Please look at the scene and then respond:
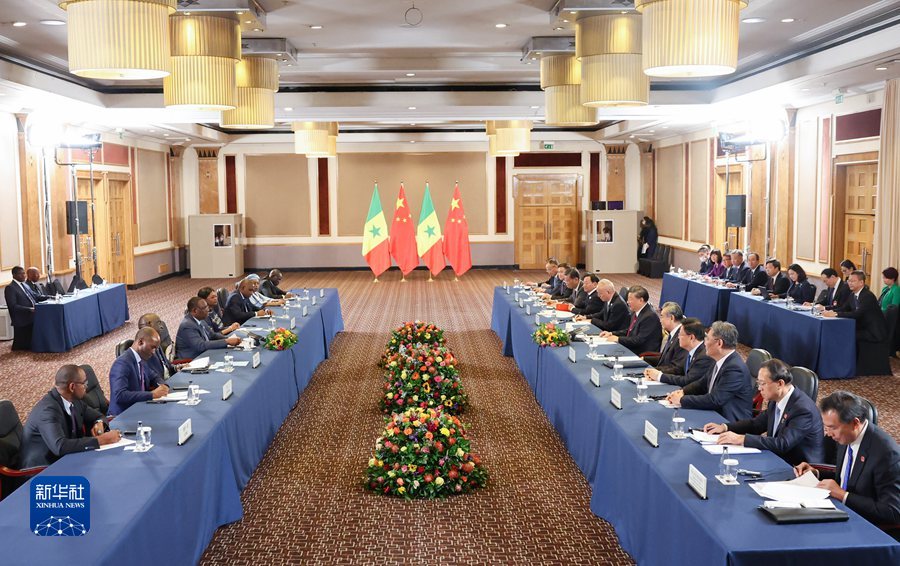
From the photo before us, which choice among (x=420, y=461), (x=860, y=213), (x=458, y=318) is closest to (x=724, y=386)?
(x=420, y=461)

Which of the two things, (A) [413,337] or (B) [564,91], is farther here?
(A) [413,337]

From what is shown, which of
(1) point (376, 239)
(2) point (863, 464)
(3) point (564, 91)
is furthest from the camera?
(1) point (376, 239)

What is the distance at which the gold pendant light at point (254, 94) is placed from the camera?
318 inches

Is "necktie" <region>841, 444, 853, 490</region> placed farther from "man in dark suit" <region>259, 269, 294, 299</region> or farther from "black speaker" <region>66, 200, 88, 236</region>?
"black speaker" <region>66, 200, 88, 236</region>

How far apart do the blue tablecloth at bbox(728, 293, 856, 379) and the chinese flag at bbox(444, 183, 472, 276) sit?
962 centimetres

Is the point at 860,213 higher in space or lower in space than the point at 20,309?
higher

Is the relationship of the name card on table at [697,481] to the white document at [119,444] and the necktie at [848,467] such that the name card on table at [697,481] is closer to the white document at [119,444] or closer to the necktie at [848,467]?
the necktie at [848,467]

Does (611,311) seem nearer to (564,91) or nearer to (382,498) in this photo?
(564,91)

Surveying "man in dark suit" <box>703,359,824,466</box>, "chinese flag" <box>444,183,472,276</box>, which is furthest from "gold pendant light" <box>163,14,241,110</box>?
"chinese flag" <box>444,183,472,276</box>

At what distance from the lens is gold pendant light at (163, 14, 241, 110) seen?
6547 millimetres

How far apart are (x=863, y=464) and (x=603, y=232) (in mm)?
17461

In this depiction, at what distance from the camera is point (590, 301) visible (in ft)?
33.3

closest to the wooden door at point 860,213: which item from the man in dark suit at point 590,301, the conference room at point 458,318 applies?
the conference room at point 458,318

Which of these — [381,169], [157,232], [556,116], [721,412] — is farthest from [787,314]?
[157,232]
